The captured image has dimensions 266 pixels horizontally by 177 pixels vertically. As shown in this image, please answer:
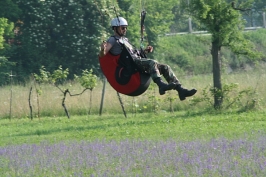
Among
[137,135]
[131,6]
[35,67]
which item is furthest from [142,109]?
[131,6]

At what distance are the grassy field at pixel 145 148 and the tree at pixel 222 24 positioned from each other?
2314mm

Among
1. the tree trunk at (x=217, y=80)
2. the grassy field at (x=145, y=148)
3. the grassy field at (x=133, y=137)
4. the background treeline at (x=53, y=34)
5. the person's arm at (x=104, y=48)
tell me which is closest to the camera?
the grassy field at (x=145, y=148)

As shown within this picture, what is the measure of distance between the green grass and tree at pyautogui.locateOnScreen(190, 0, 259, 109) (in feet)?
7.32

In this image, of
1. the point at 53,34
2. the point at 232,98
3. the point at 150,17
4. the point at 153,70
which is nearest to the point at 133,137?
the point at 153,70

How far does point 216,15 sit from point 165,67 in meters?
12.8

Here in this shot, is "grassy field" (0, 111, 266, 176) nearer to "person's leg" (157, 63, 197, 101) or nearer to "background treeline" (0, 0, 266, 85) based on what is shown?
"person's leg" (157, 63, 197, 101)

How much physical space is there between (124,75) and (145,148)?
2.50m

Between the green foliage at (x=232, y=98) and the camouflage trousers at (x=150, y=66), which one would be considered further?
the green foliage at (x=232, y=98)

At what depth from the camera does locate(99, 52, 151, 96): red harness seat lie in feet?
44.7

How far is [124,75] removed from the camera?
13.6 meters

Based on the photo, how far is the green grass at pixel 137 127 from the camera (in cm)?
1923

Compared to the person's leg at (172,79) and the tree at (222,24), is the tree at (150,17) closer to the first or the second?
Result: the tree at (222,24)

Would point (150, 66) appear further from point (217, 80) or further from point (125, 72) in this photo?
point (217, 80)

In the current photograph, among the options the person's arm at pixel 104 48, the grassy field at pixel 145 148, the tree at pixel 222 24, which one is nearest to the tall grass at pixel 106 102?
the tree at pixel 222 24
